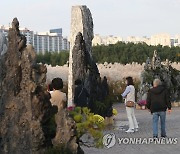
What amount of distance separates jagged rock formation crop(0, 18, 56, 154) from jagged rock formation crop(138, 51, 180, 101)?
16.4 metres

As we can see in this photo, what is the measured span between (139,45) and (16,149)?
5341 cm

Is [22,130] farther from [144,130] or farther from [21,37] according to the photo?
[144,130]

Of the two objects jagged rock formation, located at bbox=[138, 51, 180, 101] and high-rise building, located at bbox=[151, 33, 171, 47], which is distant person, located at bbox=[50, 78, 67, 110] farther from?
high-rise building, located at bbox=[151, 33, 171, 47]

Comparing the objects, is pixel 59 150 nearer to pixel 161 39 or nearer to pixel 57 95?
pixel 57 95

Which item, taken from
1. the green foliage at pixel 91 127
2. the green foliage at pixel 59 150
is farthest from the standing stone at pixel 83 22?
the green foliage at pixel 59 150

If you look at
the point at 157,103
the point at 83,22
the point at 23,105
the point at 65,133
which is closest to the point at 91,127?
the point at 65,133

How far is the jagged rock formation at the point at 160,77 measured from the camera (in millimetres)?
24273

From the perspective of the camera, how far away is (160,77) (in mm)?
24297

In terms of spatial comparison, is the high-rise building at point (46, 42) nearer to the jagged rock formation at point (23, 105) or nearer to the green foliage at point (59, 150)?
the jagged rock formation at point (23, 105)

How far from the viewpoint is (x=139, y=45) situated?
60.3m

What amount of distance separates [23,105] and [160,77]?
679 inches

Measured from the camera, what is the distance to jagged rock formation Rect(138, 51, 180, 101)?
2427cm

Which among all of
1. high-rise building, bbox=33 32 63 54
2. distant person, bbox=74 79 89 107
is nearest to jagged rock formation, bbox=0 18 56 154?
distant person, bbox=74 79 89 107

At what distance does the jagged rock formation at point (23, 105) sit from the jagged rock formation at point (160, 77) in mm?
16430
